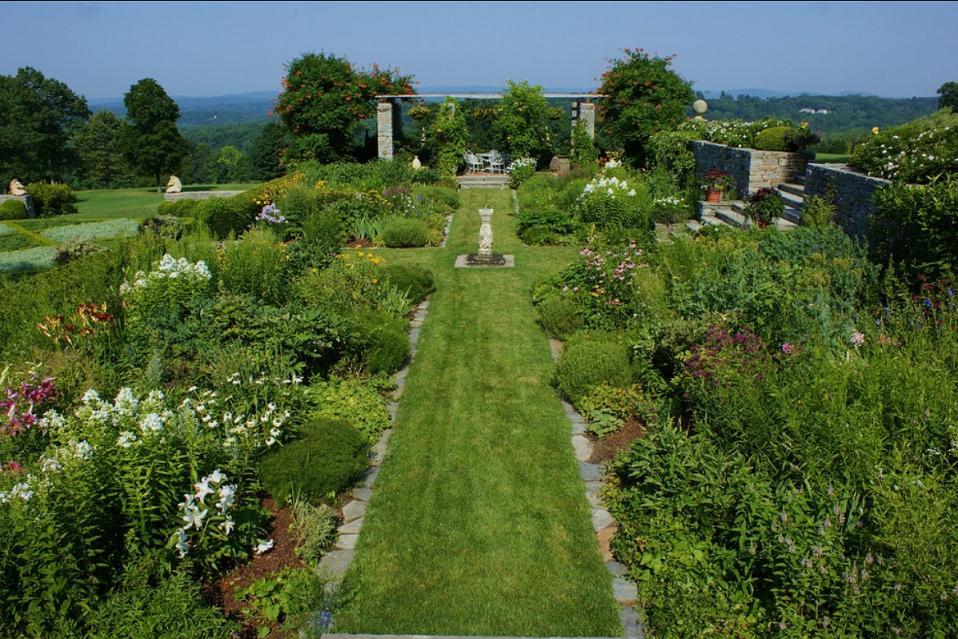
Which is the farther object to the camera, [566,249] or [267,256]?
[566,249]

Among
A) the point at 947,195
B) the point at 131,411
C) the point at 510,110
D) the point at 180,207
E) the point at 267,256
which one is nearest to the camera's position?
the point at 131,411

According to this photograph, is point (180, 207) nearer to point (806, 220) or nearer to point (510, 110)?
point (510, 110)

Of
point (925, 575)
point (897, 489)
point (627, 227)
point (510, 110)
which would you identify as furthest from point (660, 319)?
point (510, 110)

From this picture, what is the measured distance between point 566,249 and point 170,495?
975cm

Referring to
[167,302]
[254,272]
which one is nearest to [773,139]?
[254,272]

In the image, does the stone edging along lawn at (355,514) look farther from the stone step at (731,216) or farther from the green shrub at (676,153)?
the green shrub at (676,153)

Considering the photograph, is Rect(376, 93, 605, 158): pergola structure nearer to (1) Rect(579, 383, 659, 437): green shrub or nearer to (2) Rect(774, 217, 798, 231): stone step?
(2) Rect(774, 217, 798, 231): stone step

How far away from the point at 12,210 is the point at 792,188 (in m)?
20.3

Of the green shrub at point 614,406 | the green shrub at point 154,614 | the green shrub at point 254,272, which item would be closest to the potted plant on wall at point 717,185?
the green shrub at point 614,406

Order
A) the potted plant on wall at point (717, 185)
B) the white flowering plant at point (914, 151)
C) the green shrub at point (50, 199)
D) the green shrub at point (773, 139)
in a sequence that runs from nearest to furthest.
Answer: the white flowering plant at point (914, 151)
the green shrub at point (773, 139)
the potted plant on wall at point (717, 185)
the green shrub at point (50, 199)

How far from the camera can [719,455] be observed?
14.1ft

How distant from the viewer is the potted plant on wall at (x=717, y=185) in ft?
46.1

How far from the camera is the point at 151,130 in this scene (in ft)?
110

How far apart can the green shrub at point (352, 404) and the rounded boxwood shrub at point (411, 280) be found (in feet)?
9.50
